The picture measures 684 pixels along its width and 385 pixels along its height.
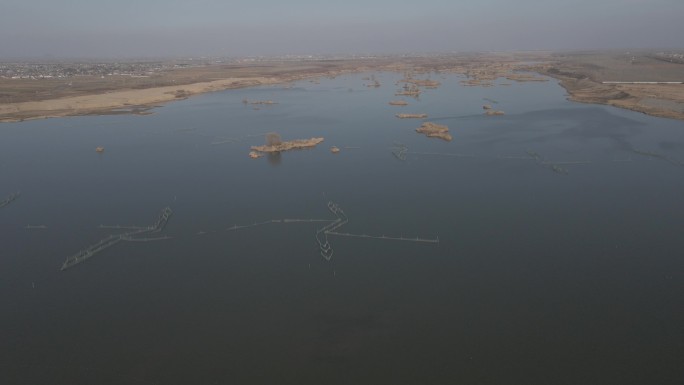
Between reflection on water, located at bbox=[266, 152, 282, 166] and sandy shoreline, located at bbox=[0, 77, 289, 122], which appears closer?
reflection on water, located at bbox=[266, 152, 282, 166]

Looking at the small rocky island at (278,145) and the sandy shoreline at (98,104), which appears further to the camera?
the sandy shoreline at (98,104)

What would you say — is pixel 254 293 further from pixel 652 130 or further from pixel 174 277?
pixel 652 130

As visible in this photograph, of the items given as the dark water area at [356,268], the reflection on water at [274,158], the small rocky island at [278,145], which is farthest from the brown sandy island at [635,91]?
the reflection on water at [274,158]

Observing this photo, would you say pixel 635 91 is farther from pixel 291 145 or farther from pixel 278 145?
pixel 278 145

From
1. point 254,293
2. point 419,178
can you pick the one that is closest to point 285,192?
point 419,178

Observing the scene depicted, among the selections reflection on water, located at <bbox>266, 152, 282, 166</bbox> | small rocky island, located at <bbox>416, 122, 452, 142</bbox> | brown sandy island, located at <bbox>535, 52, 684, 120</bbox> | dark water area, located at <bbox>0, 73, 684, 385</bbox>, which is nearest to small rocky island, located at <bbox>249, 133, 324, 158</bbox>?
reflection on water, located at <bbox>266, 152, 282, 166</bbox>

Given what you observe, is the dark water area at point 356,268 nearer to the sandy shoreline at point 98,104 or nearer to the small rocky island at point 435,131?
the small rocky island at point 435,131

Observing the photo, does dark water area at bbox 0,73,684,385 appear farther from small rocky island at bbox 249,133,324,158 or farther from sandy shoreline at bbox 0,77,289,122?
sandy shoreline at bbox 0,77,289,122

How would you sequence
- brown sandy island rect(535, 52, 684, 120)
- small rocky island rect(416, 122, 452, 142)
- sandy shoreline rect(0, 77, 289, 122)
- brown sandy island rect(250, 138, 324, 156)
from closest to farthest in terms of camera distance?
brown sandy island rect(250, 138, 324, 156), small rocky island rect(416, 122, 452, 142), brown sandy island rect(535, 52, 684, 120), sandy shoreline rect(0, 77, 289, 122)
